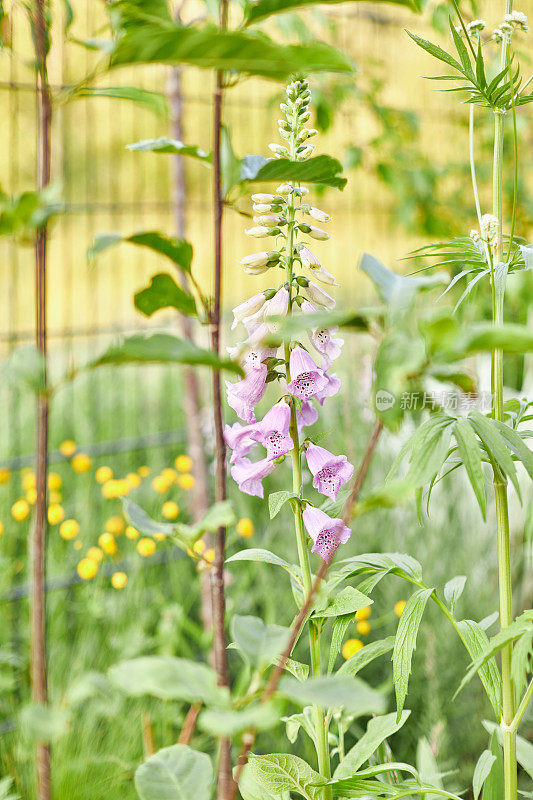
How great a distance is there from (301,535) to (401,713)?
21 centimetres

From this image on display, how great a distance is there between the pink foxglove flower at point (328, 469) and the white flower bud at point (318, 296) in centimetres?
14

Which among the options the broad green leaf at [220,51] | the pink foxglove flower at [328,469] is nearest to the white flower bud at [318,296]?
the pink foxglove flower at [328,469]

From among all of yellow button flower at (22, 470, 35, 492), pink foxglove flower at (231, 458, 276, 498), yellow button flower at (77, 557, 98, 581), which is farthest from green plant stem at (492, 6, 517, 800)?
yellow button flower at (22, 470, 35, 492)

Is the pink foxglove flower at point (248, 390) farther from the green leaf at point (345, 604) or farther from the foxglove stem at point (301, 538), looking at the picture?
the green leaf at point (345, 604)

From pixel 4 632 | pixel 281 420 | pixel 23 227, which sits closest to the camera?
pixel 23 227

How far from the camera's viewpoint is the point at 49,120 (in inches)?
15.4

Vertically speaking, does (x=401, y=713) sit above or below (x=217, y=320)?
below

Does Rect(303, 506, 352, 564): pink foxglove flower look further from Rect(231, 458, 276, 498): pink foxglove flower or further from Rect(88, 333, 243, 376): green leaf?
Rect(88, 333, 243, 376): green leaf

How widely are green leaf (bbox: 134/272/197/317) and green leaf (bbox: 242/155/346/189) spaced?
80mm

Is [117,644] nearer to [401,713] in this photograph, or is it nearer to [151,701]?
[151,701]

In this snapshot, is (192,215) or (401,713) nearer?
(401,713)

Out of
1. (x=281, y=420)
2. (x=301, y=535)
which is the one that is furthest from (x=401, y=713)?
(x=281, y=420)

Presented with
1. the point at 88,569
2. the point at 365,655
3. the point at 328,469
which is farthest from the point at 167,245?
the point at 88,569

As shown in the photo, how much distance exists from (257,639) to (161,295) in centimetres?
21
